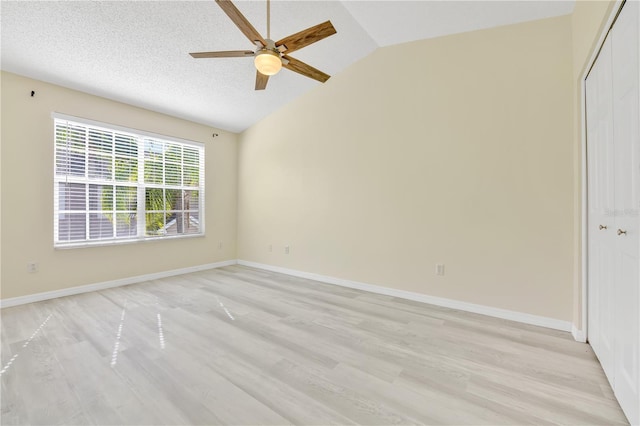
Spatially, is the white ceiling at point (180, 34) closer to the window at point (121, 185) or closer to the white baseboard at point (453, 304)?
the window at point (121, 185)

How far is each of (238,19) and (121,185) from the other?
3422 millimetres

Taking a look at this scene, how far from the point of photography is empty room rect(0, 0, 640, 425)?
1639 millimetres

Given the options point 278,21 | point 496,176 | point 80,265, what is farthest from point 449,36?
point 80,265

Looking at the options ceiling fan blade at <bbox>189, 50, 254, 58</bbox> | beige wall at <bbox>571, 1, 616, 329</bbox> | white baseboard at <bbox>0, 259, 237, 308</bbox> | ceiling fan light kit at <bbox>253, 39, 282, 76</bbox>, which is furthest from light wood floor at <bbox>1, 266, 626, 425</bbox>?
ceiling fan blade at <bbox>189, 50, 254, 58</bbox>

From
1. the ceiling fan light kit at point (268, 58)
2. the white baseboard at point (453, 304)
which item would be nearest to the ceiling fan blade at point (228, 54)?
Answer: the ceiling fan light kit at point (268, 58)

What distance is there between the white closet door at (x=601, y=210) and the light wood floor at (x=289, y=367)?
0.28 metres

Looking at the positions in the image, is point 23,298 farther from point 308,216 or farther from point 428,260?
point 428,260

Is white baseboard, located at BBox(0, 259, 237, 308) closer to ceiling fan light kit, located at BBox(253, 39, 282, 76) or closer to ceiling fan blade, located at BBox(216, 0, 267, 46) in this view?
ceiling fan light kit, located at BBox(253, 39, 282, 76)

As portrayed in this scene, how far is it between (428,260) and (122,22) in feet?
13.6

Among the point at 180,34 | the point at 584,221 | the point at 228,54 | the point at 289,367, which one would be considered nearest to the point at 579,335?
the point at 584,221

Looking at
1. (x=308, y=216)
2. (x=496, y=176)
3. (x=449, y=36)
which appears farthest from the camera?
(x=308, y=216)

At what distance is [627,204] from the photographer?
4.92 ft

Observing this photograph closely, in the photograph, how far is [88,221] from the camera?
3779 millimetres

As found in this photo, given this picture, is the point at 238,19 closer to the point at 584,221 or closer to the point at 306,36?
the point at 306,36
